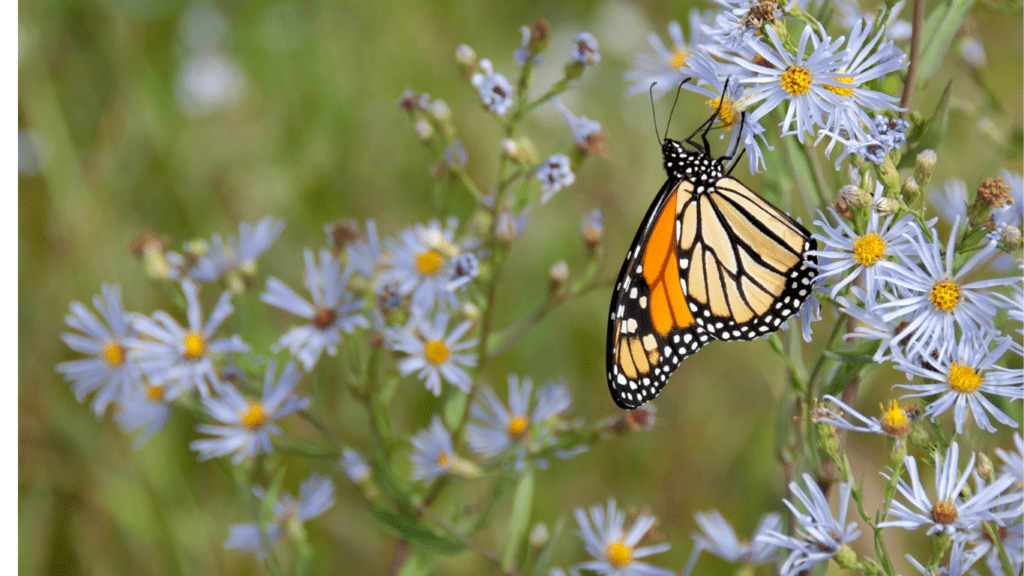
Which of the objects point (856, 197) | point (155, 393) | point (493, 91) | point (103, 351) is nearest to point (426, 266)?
point (493, 91)

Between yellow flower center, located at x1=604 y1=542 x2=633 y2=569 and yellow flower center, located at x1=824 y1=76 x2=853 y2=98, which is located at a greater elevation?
yellow flower center, located at x1=824 y1=76 x2=853 y2=98

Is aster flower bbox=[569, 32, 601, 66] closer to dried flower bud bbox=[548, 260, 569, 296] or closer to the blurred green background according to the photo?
dried flower bud bbox=[548, 260, 569, 296]

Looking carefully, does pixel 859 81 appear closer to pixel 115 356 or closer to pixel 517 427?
pixel 517 427

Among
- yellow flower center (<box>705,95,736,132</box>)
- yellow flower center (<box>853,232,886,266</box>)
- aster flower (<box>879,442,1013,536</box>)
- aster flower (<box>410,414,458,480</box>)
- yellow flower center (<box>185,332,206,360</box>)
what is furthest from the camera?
yellow flower center (<box>185,332,206,360</box>)

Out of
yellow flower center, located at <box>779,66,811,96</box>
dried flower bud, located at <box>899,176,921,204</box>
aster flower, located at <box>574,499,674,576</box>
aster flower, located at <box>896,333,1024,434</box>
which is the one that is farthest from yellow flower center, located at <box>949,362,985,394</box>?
aster flower, located at <box>574,499,674,576</box>

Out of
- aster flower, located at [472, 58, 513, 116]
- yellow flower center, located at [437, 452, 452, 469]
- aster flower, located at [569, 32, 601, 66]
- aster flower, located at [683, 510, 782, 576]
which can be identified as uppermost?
aster flower, located at [569, 32, 601, 66]

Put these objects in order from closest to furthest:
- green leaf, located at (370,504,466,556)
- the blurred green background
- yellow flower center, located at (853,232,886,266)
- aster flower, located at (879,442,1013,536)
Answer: aster flower, located at (879,442,1013,536)
yellow flower center, located at (853,232,886,266)
green leaf, located at (370,504,466,556)
the blurred green background

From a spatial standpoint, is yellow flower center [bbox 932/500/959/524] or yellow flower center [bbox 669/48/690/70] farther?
yellow flower center [bbox 669/48/690/70]

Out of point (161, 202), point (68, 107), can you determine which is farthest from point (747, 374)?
point (68, 107)
